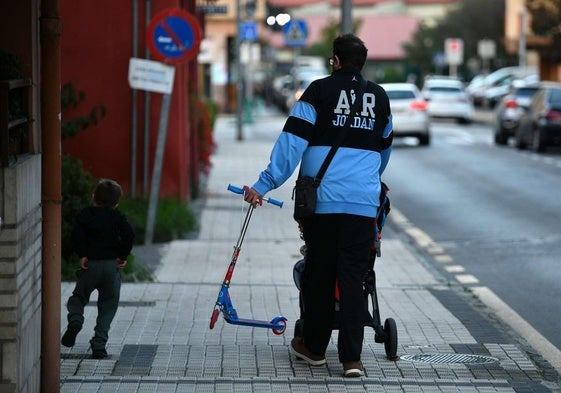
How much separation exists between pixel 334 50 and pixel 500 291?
4838mm

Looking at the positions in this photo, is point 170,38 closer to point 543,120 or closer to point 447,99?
point 543,120

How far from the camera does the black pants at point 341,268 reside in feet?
26.8

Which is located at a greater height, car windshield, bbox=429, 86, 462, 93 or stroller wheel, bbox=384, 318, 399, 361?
stroller wheel, bbox=384, 318, 399, 361

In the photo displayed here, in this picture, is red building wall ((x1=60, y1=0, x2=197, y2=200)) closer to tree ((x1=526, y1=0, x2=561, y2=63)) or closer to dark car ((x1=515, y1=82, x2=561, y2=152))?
dark car ((x1=515, y1=82, x2=561, y2=152))

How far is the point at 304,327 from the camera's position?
848 centimetres

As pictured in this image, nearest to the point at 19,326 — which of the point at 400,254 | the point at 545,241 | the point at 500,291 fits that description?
the point at 500,291

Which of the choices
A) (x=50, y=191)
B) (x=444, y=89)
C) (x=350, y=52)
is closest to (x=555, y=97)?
(x=444, y=89)

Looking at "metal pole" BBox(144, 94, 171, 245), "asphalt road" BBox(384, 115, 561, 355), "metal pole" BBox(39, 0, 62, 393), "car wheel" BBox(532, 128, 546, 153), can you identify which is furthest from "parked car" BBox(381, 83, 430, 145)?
"metal pole" BBox(39, 0, 62, 393)

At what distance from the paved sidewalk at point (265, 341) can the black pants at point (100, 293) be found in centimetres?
18

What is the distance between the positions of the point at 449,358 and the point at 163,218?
8.39 metres

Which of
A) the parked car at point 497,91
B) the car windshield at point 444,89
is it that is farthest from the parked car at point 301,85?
the parked car at point 497,91

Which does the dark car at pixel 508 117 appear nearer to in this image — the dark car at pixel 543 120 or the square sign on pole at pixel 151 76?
the dark car at pixel 543 120

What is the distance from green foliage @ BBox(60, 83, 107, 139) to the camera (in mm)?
16312

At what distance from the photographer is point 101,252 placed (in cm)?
877
